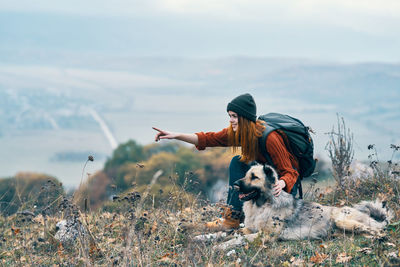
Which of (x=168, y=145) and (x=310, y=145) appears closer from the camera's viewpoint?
(x=310, y=145)

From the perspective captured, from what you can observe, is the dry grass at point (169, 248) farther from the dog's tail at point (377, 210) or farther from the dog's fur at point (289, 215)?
the dog's tail at point (377, 210)

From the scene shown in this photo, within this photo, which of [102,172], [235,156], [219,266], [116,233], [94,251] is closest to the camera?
[219,266]

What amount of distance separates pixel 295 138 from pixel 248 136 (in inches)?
24.2

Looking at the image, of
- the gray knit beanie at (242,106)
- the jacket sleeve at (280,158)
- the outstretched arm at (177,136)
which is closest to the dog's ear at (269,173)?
the jacket sleeve at (280,158)

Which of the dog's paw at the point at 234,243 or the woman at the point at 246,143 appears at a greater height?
the woman at the point at 246,143

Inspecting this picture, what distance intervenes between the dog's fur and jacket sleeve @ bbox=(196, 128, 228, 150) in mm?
673

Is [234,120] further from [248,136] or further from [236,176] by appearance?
[236,176]

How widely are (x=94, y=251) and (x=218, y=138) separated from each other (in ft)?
6.93

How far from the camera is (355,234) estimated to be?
19.5 ft

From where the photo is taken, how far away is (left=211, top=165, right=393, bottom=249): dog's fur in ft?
18.6

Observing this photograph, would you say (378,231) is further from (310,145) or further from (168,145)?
(168,145)

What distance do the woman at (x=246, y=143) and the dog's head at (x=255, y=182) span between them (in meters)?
0.12

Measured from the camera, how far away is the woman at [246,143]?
18.8 ft

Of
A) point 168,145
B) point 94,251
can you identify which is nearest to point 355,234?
point 94,251
